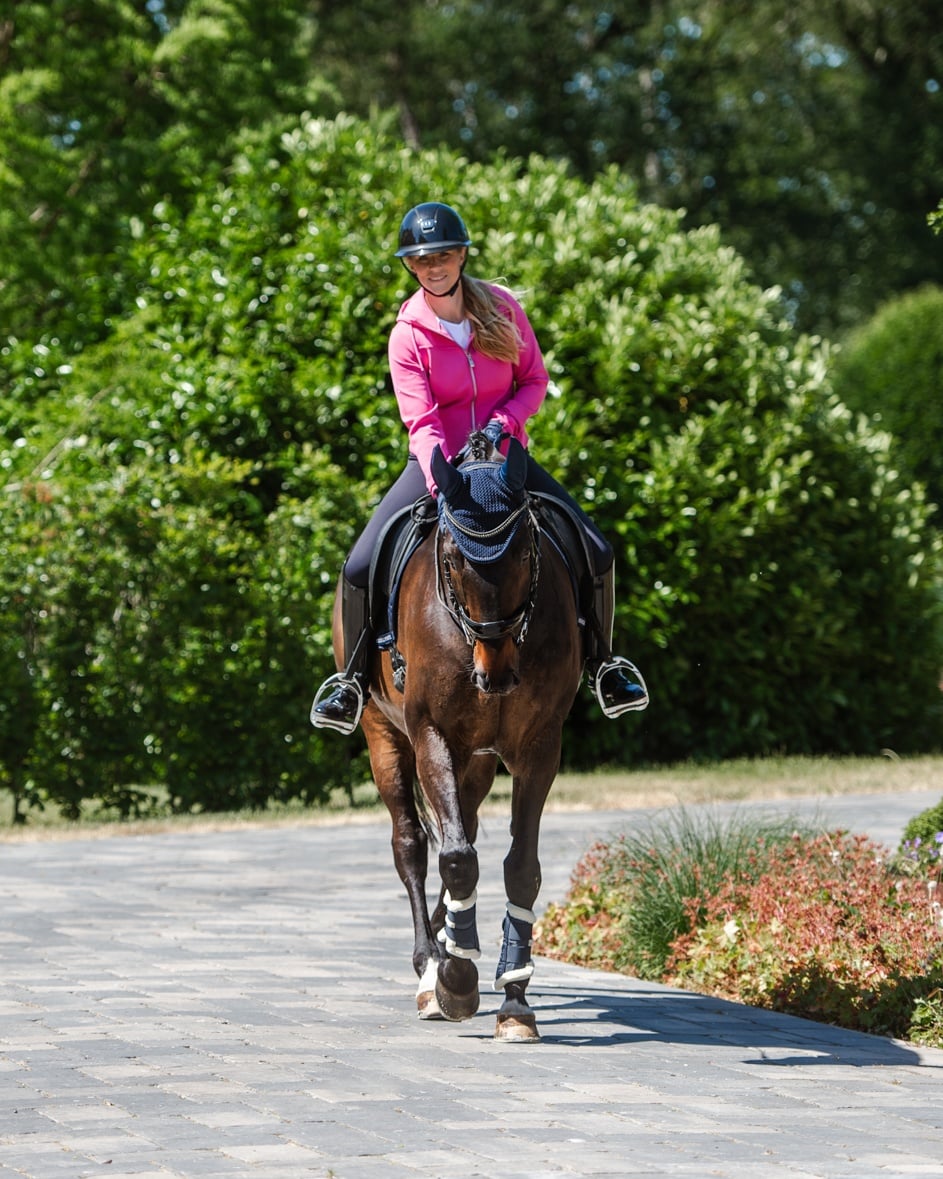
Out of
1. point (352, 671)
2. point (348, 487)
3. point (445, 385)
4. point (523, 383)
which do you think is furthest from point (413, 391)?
point (348, 487)

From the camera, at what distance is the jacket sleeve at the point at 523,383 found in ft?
22.4

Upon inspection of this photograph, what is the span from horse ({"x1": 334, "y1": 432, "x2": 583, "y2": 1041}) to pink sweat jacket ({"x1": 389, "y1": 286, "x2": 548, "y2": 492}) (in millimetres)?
395

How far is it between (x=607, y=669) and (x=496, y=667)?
1186mm

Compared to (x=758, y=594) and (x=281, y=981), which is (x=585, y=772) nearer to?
(x=758, y=594)

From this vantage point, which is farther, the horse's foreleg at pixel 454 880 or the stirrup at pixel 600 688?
the stirrup at pixel 600 688

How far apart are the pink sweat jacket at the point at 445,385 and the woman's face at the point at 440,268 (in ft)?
0.35

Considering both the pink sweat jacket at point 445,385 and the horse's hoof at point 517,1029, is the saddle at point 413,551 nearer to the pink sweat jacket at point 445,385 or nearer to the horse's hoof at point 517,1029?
the pink sweat jacket at point 445,385

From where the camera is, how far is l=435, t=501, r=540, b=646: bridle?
5.91 metres

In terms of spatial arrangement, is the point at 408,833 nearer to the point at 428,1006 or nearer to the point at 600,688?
the point at 428,1006

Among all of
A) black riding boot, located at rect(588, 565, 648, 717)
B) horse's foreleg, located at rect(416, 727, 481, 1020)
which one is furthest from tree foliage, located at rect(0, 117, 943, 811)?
horse's foreleg, located at rect(416, 727, 481, 1020)

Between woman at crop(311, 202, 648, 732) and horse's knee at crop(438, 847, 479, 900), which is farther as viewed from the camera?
woman at crop(311, 202, 648, 732)

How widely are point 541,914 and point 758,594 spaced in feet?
26.5

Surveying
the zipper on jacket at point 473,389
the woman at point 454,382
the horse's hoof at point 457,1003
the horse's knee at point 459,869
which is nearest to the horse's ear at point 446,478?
the woman at point 454,382

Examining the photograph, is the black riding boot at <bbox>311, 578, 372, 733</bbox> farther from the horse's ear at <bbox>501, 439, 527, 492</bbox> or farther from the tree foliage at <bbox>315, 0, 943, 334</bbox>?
the tree foliage at <bbox>315, 0, 943, 334</bbox>
